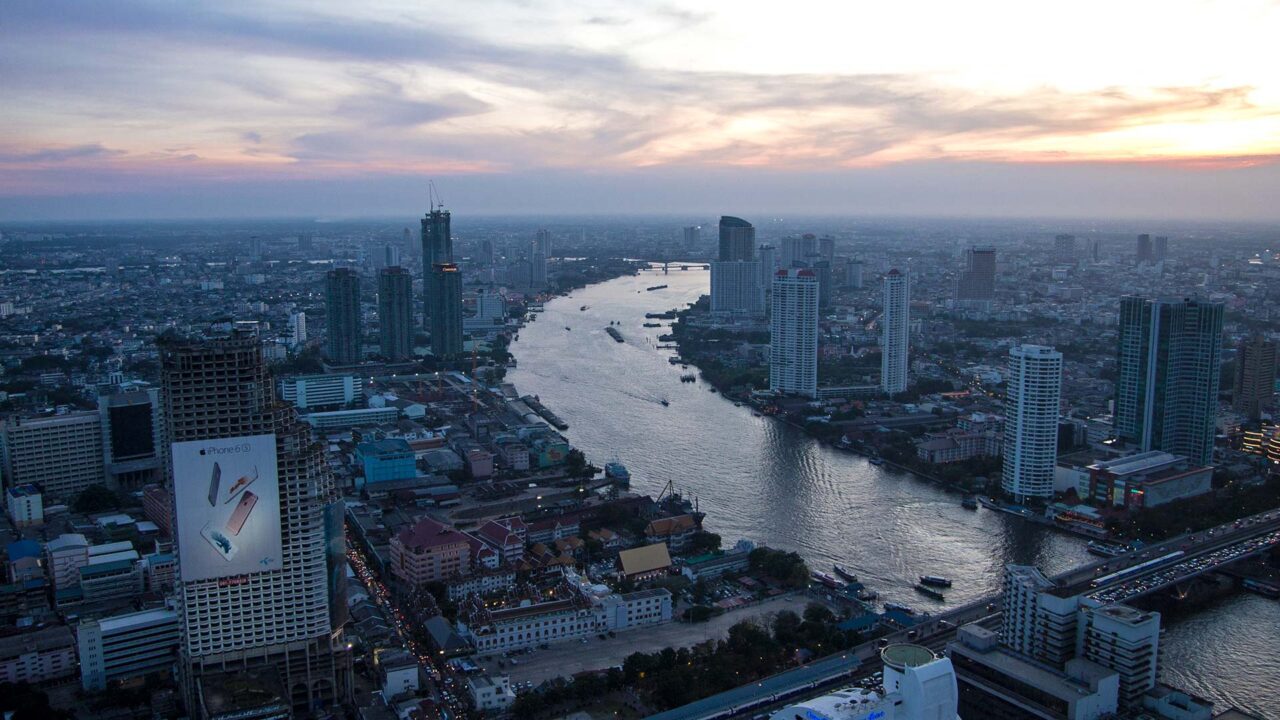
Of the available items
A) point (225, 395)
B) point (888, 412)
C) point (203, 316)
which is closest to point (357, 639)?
point (225, 395)

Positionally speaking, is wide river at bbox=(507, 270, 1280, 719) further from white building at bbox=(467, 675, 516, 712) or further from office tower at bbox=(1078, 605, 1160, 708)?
white building at bbox=(467, 675, 516, 712)

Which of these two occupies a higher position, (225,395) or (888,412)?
(225,395)

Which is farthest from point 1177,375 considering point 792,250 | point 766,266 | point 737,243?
point 792,250

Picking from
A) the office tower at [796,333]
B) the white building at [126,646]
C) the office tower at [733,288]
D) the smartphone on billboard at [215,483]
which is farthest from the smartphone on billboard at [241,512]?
the office tower at [733,288]

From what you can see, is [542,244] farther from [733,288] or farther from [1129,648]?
[1129,648]

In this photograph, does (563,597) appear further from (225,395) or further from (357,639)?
(225,395)

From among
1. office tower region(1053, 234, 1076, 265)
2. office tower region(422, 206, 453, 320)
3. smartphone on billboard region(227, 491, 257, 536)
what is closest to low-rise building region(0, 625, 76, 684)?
smartphone on billboard region(227, 491, 257, 536)
